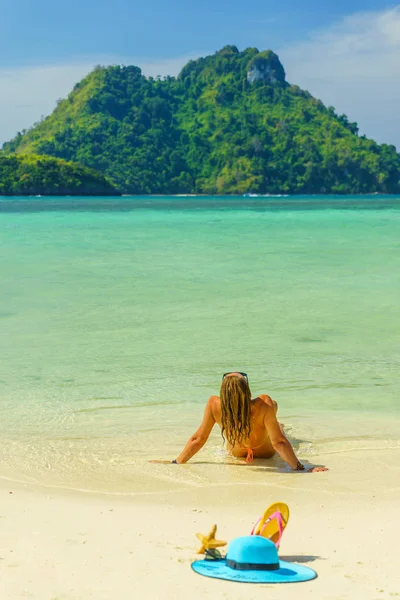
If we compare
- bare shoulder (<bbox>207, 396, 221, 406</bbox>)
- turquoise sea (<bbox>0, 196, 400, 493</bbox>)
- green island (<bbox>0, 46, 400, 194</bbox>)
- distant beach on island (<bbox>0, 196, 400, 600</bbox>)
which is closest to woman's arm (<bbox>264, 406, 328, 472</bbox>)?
distant beach on island (<bbox>0, 196, 400, 600</bbox>)

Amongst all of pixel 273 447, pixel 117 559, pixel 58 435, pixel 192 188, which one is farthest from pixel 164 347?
pixel 192 188

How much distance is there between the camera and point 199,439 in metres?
5.10

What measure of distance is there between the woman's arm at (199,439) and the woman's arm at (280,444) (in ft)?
1.14

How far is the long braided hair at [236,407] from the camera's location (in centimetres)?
491

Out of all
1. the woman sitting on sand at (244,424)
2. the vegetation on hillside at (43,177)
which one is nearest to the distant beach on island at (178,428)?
the woman sitting on sand at (244,424)

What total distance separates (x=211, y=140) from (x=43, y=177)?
145ft

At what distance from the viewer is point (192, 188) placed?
163 metres

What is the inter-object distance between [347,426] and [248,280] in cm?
1077

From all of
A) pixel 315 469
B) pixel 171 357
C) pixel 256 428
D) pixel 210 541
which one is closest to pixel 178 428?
pixel 256 428

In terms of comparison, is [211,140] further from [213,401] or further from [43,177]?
[213,401]

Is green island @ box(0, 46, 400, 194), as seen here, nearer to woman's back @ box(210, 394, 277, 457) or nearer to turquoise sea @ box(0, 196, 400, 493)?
turquoise sea @ box(0, 196, 400, 493)

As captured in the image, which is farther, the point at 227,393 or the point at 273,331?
the point at 273,331

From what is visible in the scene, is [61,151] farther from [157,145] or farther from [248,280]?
[248,280]

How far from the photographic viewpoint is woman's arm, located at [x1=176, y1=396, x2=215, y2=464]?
5.09 meters
